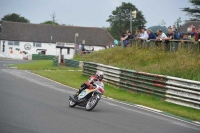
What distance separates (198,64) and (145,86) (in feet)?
10.2

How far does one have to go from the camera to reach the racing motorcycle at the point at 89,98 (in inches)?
604

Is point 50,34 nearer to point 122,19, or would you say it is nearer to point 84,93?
point 122,19

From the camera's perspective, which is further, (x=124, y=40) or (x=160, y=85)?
(x=124, y=40)

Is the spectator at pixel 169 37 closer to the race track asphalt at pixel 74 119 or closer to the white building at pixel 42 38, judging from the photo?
the race track asphalt at pixel 74 119

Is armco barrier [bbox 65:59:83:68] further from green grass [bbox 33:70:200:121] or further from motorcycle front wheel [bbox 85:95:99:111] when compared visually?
motorcycle front wheel [bbox 85:95:99:111]

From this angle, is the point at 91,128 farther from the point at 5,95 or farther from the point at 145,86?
the point at 145,86

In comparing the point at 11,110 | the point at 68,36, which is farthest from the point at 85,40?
the point at 11,110

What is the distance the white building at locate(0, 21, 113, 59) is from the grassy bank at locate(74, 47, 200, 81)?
216 ft

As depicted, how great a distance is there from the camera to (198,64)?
23.3m

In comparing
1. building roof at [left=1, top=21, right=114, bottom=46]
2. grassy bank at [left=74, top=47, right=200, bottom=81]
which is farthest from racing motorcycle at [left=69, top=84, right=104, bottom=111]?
building roof at [left=1, top=21, right=114, bottom=46]

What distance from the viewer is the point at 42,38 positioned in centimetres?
10294

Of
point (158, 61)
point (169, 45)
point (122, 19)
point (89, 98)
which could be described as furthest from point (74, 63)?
point (122, 19)

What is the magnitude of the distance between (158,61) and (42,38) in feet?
252

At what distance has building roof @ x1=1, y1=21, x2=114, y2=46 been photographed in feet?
337
